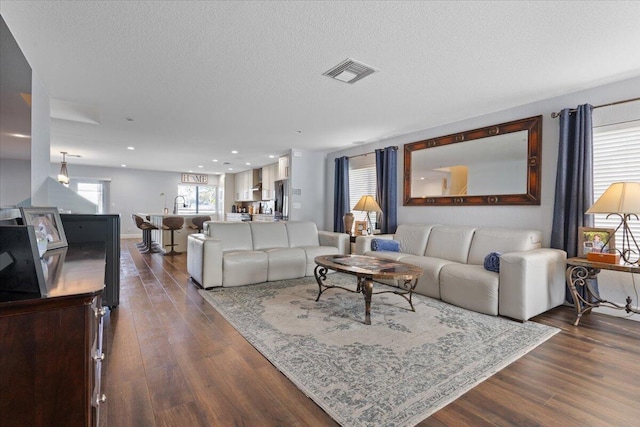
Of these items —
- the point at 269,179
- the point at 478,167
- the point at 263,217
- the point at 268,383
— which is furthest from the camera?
the point at 263,217

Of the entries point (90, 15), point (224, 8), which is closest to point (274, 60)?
point (224, 8)

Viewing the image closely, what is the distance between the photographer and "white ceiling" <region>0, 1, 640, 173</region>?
79.5 inches

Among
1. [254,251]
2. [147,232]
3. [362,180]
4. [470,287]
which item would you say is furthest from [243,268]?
[147,232]

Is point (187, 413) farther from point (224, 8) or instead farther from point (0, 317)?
point (224, 8)

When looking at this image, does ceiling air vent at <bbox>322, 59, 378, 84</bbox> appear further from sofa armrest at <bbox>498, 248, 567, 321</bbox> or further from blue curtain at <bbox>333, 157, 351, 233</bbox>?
blue curtain at <bbox>333, 157, 351, 233</bbox>

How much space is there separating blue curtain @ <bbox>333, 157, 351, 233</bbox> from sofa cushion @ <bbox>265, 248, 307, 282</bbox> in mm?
1982

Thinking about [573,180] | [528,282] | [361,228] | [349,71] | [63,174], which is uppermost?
Answer: [349,71]

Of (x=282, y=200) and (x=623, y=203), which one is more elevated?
(x=282, y=200)

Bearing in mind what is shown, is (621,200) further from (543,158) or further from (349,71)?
(349,71)

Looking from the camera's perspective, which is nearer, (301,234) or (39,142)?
(39,142)

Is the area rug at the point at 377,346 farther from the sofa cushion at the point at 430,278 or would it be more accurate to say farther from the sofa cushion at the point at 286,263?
the sofa cushion at the point at 286,263

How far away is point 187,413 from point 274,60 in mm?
2606

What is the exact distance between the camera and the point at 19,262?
37.1 inches

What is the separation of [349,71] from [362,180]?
3.42 m
